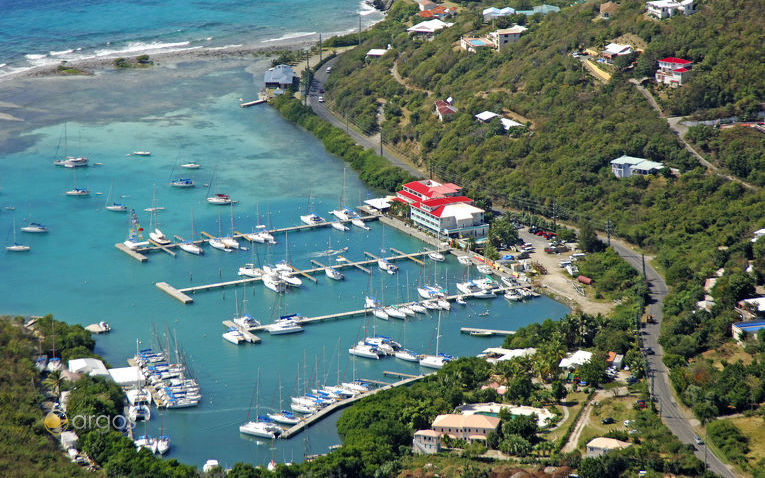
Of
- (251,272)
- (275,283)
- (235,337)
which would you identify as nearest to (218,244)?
(251,272)

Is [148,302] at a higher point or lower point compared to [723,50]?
lower

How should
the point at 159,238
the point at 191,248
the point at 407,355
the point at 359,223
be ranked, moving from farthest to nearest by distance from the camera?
the point at 359,223 < the point at 159,238 < the point at 191,248 < the point at 407,355

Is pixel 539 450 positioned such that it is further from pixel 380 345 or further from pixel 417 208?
pixel 417 208

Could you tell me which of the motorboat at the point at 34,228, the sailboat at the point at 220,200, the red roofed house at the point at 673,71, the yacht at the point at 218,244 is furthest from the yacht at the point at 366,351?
the red roofed house at the point at 673,71

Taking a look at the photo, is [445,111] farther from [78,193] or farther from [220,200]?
[78,193]

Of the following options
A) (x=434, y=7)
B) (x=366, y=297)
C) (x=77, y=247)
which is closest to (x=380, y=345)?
(x=366, y=297)

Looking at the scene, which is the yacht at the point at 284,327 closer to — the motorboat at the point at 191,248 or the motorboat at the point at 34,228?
the motorboat at the point at 191,248

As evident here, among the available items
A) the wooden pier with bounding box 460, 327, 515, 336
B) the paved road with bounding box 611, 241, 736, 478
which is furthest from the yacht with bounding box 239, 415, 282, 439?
the paved road with bounding box 611, 241, 736, 478
